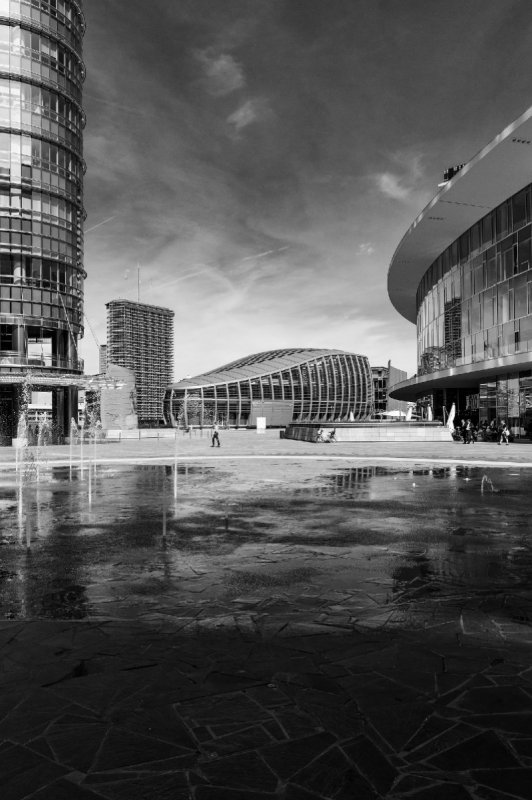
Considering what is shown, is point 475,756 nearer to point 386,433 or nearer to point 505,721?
point 505,721

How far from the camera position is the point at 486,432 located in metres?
42.9

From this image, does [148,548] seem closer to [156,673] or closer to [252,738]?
[156,673]

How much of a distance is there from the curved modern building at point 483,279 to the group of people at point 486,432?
3.01 feet

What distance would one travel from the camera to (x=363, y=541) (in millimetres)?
8773

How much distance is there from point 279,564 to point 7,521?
5919 mm

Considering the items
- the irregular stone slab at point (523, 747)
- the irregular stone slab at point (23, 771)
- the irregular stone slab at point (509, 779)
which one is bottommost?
the irregular stone slab at point (509, 779)

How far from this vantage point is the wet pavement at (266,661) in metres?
3.11

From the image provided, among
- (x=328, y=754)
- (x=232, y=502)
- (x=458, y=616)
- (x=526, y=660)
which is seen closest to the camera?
(x=328, y=754)

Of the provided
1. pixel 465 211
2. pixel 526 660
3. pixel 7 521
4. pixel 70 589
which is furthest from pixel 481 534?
pixel 465 211

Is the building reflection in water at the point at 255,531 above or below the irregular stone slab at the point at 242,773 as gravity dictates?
above

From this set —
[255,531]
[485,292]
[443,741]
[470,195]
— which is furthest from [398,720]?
[485,292]

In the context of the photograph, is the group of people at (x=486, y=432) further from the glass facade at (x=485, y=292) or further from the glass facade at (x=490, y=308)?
the glass facade at (x=485, y=292)

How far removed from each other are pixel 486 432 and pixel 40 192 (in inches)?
1975

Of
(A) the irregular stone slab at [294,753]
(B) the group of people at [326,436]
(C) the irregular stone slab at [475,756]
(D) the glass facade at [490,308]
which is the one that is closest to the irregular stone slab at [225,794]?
(A) the irregular stone slab at [294,753]
